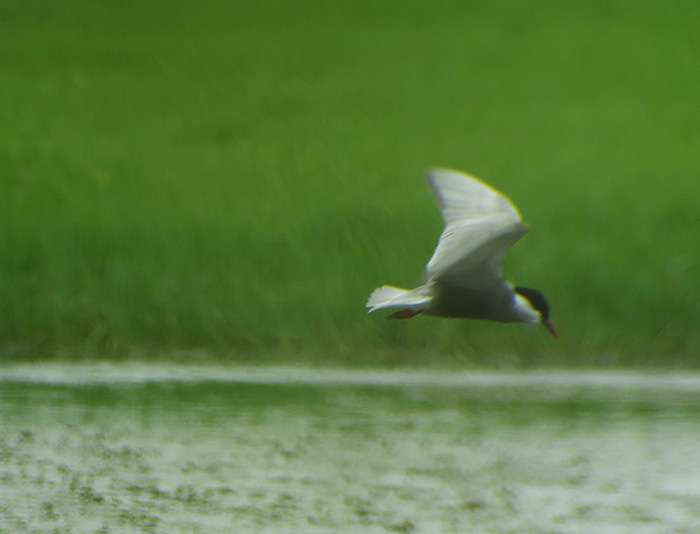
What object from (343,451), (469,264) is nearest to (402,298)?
(469,264)

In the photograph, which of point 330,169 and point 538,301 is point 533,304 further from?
point 330,169

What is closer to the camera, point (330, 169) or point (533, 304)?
point (533, 304)

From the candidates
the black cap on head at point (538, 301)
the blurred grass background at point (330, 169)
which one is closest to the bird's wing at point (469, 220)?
the black cap on head at point (538, 301)

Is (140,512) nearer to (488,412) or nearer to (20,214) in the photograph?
(488,412)

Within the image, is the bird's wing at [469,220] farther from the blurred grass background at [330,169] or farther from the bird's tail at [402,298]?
the blurred grass background at [330,169]

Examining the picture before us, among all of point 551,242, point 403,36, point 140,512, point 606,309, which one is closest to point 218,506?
point 140,512

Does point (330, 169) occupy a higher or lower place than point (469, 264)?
higher

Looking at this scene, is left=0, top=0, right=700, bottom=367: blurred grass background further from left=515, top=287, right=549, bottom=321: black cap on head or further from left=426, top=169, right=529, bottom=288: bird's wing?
left=426, top=169, right=529, bottom=288: bird's wing
